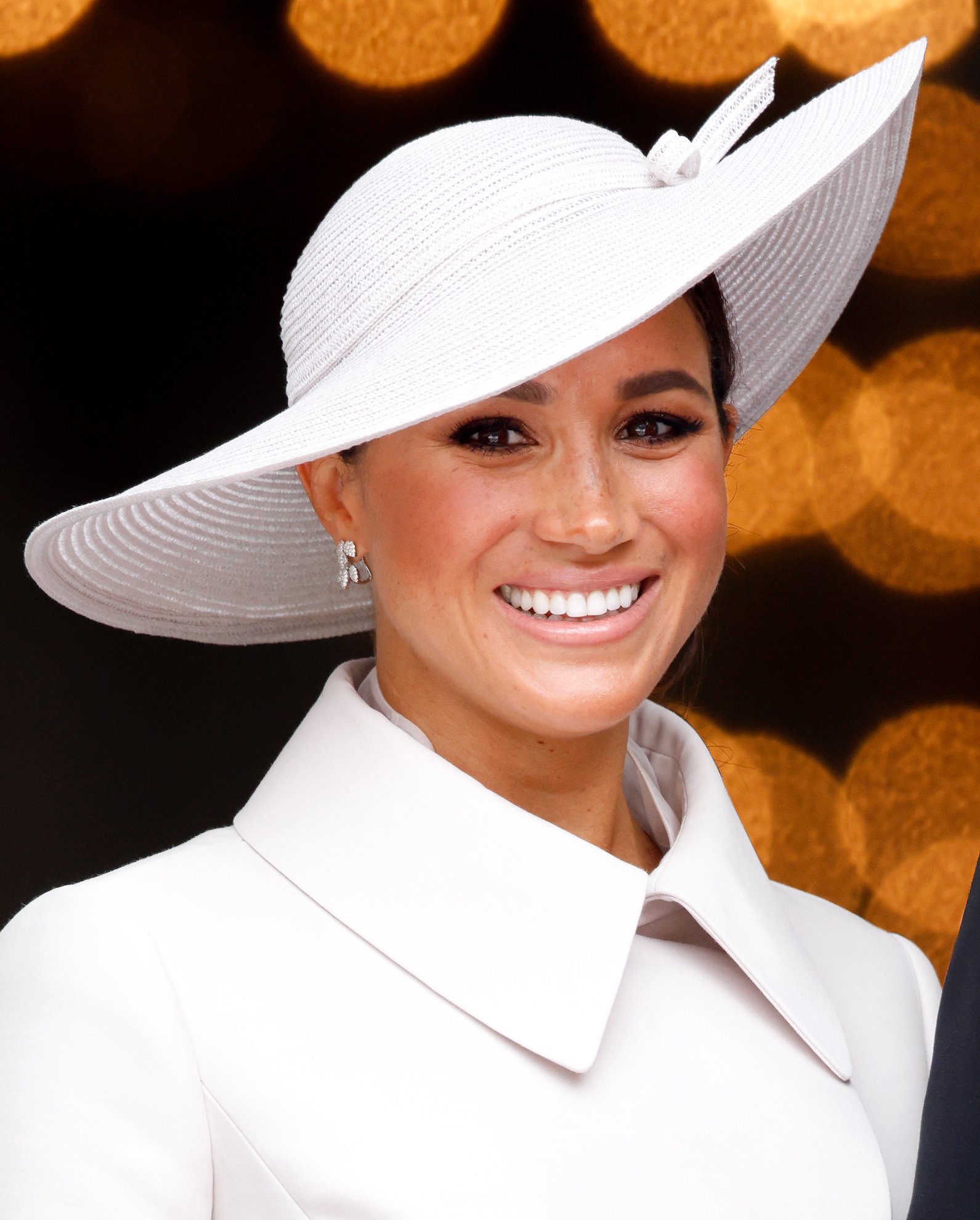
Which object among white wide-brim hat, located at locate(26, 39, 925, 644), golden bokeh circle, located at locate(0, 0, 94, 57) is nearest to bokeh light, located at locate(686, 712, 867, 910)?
white wide-brim hat, located at locate(26, 39, 925, 644)

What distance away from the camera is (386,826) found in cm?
112

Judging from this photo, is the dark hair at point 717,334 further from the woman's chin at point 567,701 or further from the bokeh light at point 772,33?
the bokeh light at point 772,33

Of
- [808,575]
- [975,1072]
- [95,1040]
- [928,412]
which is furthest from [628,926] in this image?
[928,412]

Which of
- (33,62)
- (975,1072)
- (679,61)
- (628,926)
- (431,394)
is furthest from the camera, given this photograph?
(679,61)

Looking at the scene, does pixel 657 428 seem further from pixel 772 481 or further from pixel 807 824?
pixel 807 824

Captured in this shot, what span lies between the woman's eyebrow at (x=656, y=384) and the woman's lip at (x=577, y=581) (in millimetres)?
126

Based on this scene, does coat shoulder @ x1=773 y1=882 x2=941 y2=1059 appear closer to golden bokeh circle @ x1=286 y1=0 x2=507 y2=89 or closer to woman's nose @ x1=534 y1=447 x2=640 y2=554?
woman's nose @ x1=534 y1=447 x2=640 y2=554

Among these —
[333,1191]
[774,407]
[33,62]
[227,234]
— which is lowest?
[333,1191]

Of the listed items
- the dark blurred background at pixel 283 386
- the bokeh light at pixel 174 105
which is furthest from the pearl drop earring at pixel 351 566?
the bokeh light at pixel 174 105

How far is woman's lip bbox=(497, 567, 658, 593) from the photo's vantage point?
113cm

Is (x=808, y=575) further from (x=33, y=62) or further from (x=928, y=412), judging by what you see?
(x=33, y=62)

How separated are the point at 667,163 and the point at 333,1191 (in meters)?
0.75

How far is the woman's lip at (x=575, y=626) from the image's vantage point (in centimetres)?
114

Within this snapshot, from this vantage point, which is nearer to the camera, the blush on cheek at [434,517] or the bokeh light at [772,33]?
the blush on cheek at [434,517]
